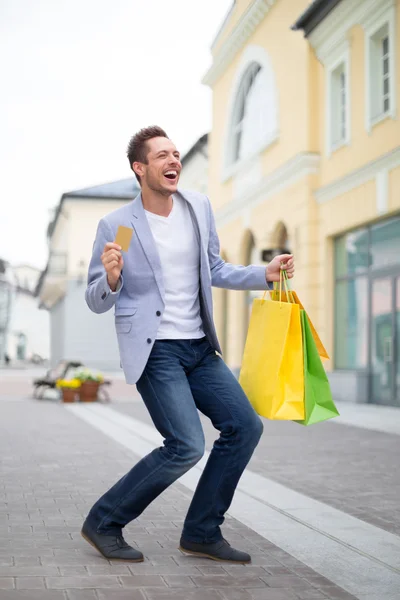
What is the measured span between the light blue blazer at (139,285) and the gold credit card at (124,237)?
0.52ft

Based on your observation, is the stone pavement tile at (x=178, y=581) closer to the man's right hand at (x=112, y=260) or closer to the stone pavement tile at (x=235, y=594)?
the stone pavement tile at (x=235, y=594)

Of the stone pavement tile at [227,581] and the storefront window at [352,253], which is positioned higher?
the storefront window at [352,253]

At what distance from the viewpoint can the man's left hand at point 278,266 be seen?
445 cm

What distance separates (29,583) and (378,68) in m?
14.4

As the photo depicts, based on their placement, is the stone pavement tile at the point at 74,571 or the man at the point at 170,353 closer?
the stone pavement tile at the point at 74,571

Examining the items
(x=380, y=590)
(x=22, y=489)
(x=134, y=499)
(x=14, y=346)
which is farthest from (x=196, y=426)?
(x=14, y=346)

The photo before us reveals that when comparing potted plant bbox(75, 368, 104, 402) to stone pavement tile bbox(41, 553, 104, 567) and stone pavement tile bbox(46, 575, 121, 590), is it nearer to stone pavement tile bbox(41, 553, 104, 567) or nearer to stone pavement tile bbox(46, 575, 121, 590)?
stone pavement tile bbox(41, 553, 104, 567)

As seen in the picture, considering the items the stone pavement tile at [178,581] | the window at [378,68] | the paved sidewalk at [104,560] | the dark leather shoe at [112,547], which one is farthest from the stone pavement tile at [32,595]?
the window at [378,68]

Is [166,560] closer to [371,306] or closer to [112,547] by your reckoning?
[112,547]

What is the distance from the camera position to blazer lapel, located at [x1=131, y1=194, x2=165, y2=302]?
4.37 metres

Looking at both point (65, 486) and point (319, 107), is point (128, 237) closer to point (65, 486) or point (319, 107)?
point (65, 486)

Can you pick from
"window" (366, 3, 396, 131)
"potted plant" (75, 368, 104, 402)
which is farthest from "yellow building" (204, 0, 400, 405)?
"potted plant" (75, 368, 104, 402)

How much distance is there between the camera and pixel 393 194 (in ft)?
51.5

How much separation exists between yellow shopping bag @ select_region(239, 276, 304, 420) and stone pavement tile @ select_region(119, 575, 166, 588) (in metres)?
0.87
